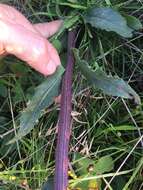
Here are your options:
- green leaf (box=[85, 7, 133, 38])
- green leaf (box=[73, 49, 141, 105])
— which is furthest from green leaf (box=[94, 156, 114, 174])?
green leaf (box=[85, 7, 133, 38])

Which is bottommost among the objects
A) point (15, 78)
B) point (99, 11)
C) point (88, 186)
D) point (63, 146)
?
point (88, 186)

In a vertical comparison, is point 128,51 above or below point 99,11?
below

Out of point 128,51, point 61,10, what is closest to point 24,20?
point 61,10

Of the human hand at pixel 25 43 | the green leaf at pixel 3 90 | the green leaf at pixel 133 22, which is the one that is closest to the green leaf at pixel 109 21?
the green leaf at pixel 133 22

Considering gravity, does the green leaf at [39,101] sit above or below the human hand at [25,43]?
→ below

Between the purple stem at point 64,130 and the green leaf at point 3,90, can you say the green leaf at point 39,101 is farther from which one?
the green leaf at point 3,90

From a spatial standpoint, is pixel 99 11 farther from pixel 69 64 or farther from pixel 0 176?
pixel 0 176

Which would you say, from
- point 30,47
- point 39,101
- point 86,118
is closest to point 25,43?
point 30,47
